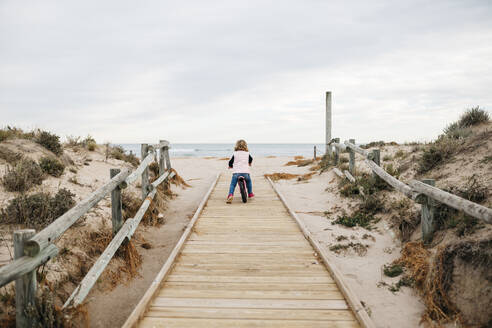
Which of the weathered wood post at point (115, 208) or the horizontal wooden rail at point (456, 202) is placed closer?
the horizontal wooden rail at point (456, 202)

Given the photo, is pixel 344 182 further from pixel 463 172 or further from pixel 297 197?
pixel 463 172

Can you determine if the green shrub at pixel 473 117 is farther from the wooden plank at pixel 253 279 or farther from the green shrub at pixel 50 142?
the green shrub at pixel 50 142

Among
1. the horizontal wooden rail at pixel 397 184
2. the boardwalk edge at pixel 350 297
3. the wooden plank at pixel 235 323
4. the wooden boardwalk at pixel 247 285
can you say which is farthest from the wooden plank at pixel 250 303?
the horizontal wooden rail at pixel 397 184

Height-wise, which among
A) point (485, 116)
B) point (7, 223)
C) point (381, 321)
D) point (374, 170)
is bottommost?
point (381, 321)

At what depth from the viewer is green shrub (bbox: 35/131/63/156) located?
9250mm

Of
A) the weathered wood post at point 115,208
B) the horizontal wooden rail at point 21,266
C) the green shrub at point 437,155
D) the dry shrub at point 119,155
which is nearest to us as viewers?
the horizontal wooden rail at point 21,266

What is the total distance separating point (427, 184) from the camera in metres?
4.86

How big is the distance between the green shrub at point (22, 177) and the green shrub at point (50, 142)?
2332mm

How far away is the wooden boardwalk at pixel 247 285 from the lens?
3.42 m

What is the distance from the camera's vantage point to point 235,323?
11.0 ft

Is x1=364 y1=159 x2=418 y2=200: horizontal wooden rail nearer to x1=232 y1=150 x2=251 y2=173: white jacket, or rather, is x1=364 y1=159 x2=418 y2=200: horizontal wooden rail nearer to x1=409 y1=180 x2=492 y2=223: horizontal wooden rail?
x1=409 y1=180 x2=492 y2=223: horizontal wooden rail

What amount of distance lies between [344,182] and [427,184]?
469 cm

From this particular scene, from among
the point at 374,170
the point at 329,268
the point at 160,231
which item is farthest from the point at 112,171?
the point at 374,170

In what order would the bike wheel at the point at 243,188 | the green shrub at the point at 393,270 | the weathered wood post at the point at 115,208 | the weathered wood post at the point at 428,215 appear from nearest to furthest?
1. the green shrub at the point at 393,270
2. the weathered wood post at the point at 428,215
3. the weathered wood post at the point at 115,208
4. the bike wheel at the point at 243,188
